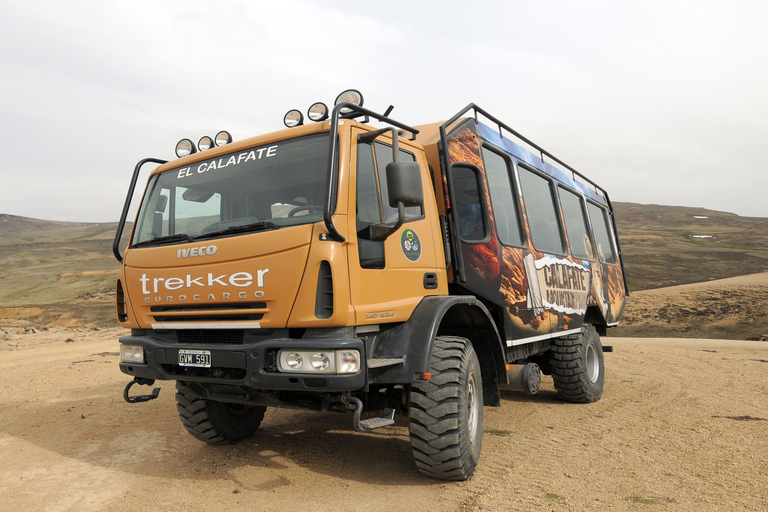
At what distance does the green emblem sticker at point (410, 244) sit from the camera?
4281mm

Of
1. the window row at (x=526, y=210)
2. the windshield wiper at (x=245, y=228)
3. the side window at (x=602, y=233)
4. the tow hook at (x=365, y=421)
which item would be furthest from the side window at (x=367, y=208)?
the side window at (x=602, y=233)

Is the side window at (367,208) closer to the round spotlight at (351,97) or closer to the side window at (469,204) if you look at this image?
the round spotlight at (351,97)

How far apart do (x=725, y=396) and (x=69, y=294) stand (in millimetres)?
32656

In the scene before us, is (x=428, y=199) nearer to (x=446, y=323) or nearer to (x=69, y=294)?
(x=446, y=323)

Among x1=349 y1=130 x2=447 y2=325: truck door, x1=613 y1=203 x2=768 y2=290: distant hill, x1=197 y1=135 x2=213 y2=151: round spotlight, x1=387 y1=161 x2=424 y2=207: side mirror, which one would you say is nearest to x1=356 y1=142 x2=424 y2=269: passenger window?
x1=349 y1=130 x2=447 y2=325: truck door

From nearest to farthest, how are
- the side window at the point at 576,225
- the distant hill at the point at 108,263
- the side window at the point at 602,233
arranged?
the side window at the point at 576,225 → the side window at the point at 602,233 → the distant hill at the point at 108,263

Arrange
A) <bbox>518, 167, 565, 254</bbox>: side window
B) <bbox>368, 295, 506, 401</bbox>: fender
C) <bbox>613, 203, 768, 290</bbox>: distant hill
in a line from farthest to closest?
<bbox>613, 203, 768, 290</bbox>: distant hill, <bbox>518, 167, 565, 254</bbox>: side window, <bbox>368, 295, 506, 401</bbox>: fender

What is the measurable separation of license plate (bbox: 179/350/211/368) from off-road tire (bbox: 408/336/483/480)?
1.50 metres

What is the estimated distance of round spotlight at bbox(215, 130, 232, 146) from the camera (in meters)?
4.84

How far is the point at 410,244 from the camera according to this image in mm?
4352

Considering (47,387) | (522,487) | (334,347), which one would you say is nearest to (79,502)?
(334,347)

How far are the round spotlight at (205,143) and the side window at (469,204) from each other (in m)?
2.23

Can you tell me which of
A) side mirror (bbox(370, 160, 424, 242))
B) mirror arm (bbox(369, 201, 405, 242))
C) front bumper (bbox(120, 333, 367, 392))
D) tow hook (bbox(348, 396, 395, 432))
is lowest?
tow hook (bbox(348, 396, 395, 432))

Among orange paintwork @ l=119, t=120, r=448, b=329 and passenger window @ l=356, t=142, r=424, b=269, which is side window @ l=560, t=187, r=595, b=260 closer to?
orange paintwork @ l=119, t=120, r=448, b=329
